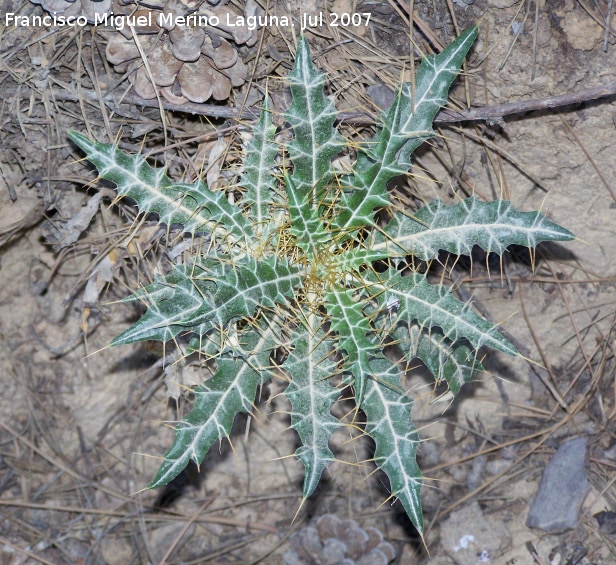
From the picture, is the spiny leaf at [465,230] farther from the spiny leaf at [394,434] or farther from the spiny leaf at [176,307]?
the spiny leaf at [176,307]

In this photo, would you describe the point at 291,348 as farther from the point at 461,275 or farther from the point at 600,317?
the point at 600,317

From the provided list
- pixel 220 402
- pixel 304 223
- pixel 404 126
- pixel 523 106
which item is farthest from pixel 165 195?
pixel 523 106

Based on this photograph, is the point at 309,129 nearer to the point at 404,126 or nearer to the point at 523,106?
the point at 404,126

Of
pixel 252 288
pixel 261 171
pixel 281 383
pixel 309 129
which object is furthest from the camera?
pixel 281 383

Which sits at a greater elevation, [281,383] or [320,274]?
[320,274]

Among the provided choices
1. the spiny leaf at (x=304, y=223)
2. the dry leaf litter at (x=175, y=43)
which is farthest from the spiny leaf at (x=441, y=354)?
the dry leaf litter at (x=175, y=43)

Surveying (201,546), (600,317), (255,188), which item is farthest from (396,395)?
(201,546)
